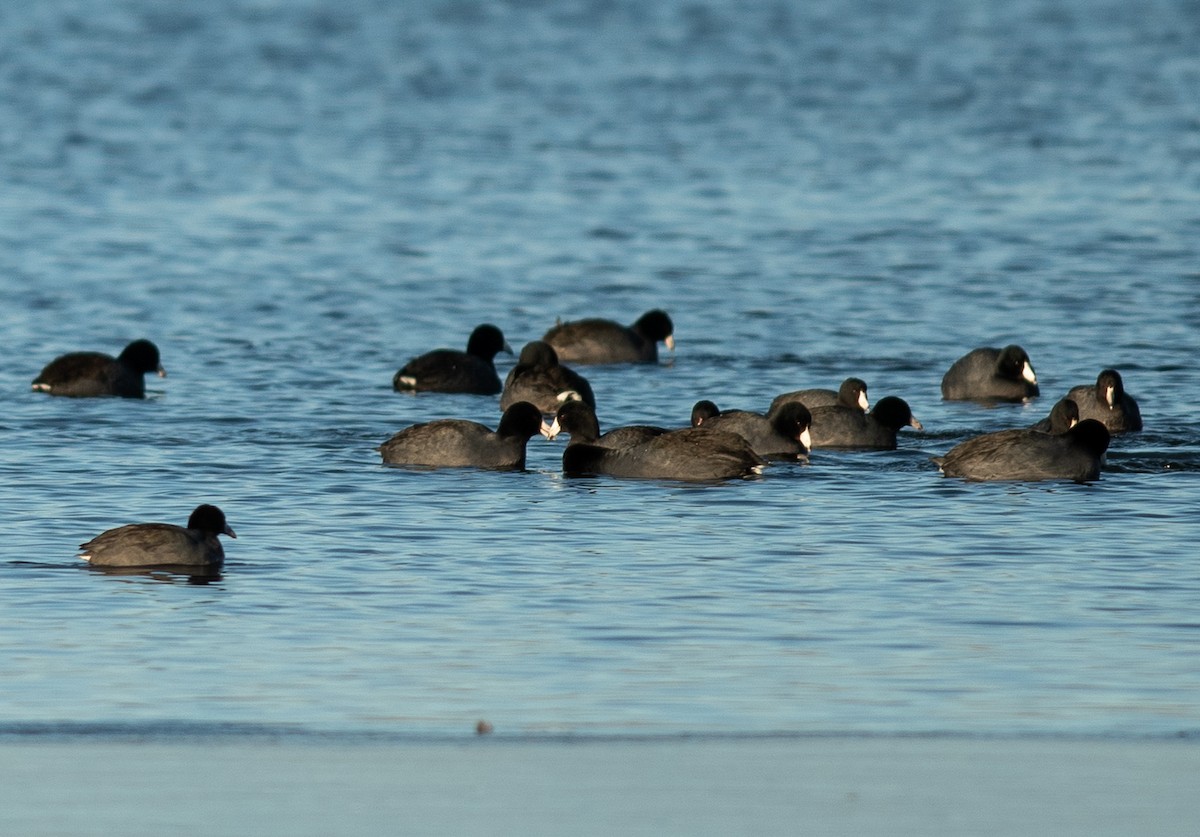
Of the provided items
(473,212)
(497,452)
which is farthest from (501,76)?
(497,452)

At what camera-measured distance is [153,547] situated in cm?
1555

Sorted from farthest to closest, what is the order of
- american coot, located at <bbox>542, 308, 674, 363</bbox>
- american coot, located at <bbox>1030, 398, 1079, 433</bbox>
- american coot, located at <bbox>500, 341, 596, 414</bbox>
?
american coot, located at <bbox>542, 308, 674, 363</bbox>, american coot, located at <bbox>500, 341, 596, 414</bbox>, american coot, located at <bbox>1030, 398, 1079, 433</bbox>

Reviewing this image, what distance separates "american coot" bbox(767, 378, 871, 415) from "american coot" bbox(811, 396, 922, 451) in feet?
1.50

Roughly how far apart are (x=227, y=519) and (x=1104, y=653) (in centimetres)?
691

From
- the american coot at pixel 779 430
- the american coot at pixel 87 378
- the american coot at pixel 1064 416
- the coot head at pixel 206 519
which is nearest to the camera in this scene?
the coot head at pixel 206 519

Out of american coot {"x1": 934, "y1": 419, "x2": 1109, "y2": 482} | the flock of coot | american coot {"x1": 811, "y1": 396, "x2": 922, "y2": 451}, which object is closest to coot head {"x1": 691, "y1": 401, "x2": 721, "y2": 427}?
the flock of coot

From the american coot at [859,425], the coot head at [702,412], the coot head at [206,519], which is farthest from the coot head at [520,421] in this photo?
the coot head at [206,519]

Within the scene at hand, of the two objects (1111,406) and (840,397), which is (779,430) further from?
(1111,406)

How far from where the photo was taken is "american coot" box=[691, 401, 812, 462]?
20359 millimetres

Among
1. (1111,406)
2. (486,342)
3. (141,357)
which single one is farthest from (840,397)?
(141,357)

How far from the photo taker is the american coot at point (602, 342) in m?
27.4

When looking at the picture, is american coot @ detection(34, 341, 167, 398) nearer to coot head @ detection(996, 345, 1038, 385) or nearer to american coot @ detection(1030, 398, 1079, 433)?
coot head @ detection(996, 345, 1038, 385)

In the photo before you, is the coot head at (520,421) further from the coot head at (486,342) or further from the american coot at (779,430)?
the coot head at (486,342)

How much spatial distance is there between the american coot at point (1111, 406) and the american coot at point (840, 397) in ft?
6.15
